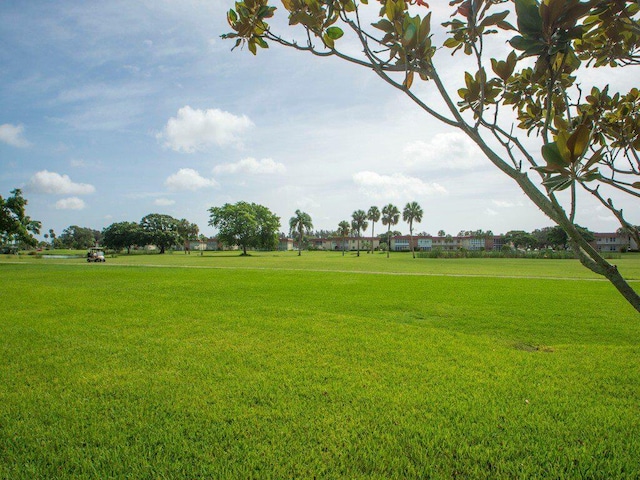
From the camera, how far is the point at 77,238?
139750 millimetres

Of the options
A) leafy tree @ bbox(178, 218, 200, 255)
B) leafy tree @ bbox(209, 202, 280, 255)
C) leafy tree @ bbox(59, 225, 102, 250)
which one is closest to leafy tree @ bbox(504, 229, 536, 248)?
leafy tree @ bbox(209, 202, 280, 255)

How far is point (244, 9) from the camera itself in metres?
2.27

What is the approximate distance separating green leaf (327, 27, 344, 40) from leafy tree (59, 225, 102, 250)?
157m

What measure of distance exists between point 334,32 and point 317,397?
3.68 metres

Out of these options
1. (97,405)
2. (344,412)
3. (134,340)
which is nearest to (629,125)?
(344,412)

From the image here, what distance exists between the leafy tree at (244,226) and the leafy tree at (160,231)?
18884 millimetres

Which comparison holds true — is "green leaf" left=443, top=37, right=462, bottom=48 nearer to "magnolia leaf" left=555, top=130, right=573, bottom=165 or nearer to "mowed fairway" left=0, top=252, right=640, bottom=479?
"magnolia leaf" left=555, top=130, right=573, bottom=165

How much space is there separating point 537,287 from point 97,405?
660 inches

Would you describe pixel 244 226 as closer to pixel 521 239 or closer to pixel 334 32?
pixel 334 32

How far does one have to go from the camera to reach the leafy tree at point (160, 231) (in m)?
85.8

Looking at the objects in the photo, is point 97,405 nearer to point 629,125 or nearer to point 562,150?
point 562,150

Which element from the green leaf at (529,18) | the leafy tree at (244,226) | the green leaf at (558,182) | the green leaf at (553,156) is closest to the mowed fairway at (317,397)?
the green leaf at (558,182)

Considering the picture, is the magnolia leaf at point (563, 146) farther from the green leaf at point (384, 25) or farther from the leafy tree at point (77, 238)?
the leafy tree at point (77, 238)

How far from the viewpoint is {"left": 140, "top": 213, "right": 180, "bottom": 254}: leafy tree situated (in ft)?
282
